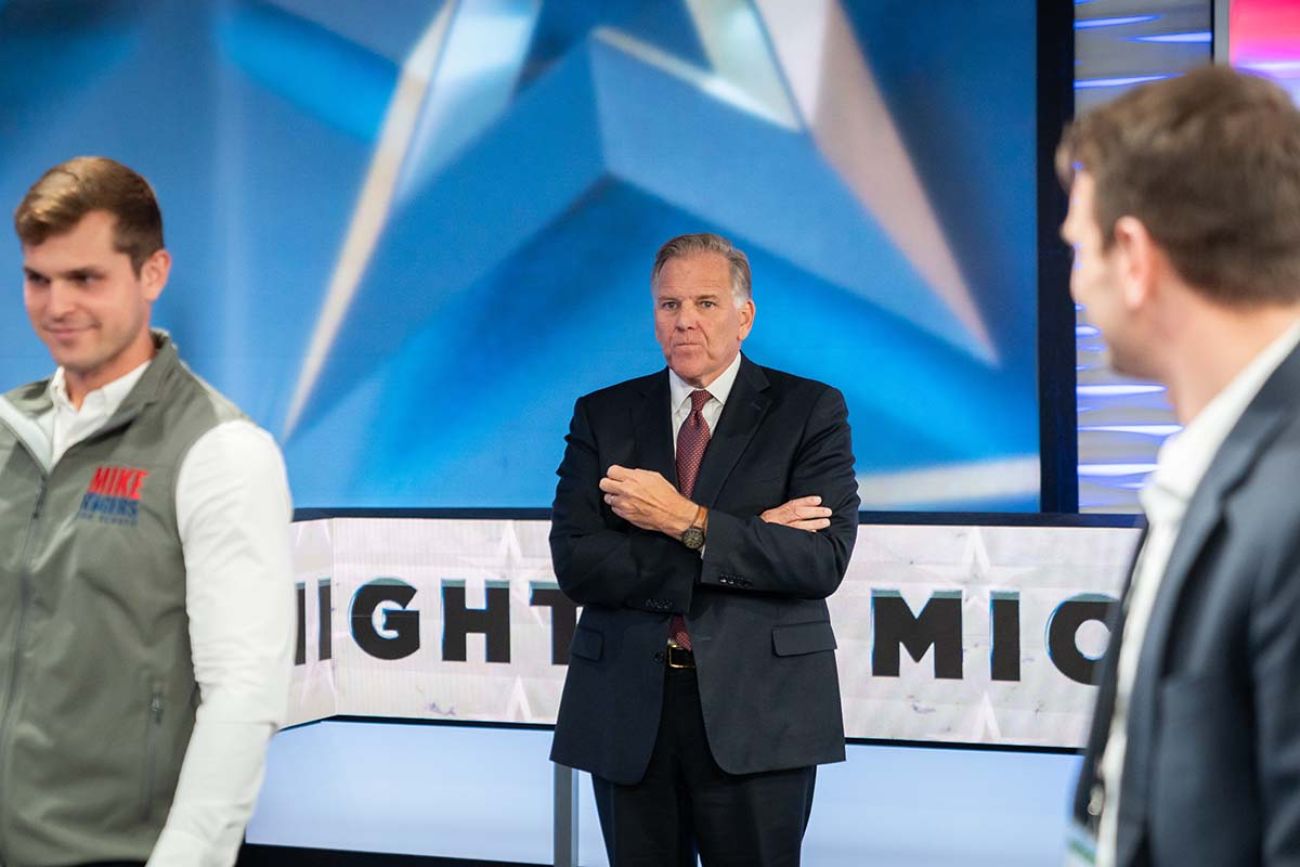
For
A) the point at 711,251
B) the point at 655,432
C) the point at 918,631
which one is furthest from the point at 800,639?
the point at 918,631

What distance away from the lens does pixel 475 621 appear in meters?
3.77

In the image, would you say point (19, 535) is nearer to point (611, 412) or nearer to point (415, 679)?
point (611, 412)

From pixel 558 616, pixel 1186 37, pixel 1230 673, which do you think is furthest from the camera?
pixel 1186 37

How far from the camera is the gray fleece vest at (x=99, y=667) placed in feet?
5.39

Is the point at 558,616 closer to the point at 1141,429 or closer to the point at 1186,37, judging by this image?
the point at 1141,429

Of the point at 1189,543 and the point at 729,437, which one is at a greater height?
the point at 729,437

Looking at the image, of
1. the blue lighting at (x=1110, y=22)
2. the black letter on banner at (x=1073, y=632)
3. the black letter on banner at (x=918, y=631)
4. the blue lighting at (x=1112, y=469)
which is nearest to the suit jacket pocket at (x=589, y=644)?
the black letter on banner at (x=918, y=631)

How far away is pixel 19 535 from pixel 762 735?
4.64 feet

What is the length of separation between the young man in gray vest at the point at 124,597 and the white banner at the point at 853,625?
2032mm

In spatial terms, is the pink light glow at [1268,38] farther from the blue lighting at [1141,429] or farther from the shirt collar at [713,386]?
the shirt collar at [713,386]

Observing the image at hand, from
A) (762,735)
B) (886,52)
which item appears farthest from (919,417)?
(762,735)

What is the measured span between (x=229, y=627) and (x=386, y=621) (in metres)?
2.25

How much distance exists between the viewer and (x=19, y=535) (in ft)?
5.68

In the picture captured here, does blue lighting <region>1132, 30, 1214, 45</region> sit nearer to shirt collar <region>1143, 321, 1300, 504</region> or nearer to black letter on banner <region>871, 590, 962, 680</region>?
black letter on banner <region>871, 590, 962, 680</region>
